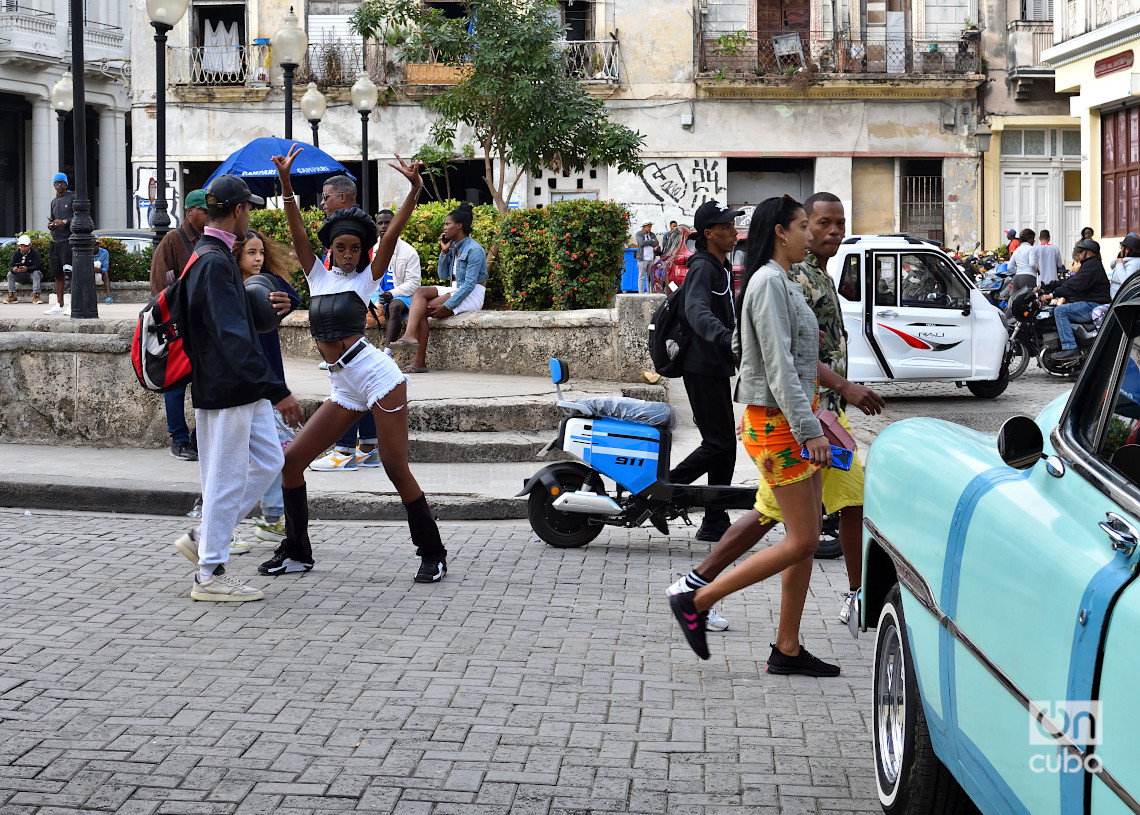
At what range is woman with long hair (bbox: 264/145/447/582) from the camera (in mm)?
6293

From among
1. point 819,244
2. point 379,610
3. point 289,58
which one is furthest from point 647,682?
point 289,58

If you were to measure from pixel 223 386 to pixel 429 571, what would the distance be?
4.57 feet

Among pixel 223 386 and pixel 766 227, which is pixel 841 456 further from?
pixel 223 386

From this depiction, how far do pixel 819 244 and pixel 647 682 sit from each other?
206 cm

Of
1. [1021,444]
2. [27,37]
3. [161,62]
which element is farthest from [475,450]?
[27,37]

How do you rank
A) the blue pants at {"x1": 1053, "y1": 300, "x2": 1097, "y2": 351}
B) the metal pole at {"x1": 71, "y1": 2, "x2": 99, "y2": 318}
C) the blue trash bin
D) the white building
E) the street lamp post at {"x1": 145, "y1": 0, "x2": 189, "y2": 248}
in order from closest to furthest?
1. the metal pole at {"x1": 71, "y1": 2, "x2": 99, "y2": 318}
2. the street lamp post at {"x1": 145, "y1": 0, "x2": 189, "y2": 248}
3. the blue pants at {"x1": 1053, "y1": 300, "x2": 1097, "y2": 351}
4. the blue trash bin
5. the white building

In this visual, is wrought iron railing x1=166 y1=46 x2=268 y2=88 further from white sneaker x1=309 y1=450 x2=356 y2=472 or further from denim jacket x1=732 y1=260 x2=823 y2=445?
denim jacket x1=732 y1=260 x2=823 y2=445

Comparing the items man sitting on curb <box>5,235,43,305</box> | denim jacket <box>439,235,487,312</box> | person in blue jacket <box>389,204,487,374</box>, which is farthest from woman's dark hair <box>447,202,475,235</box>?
man sitting on curb <box>5,235,43,305</box>

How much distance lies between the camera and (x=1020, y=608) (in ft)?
8.45

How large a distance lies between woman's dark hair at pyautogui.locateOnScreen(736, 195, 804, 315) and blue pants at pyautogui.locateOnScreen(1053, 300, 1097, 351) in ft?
37.5

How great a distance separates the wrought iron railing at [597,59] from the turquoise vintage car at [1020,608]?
2878 centimetres

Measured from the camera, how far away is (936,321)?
13.7 m

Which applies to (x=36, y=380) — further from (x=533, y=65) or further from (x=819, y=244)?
(x=533, y=65)

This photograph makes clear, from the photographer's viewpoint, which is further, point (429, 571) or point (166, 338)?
point (429, 571)
